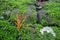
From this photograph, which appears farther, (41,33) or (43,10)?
(43,10)

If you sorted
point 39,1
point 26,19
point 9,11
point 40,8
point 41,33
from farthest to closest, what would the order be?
point 39,1 < point 40,8 < point 9,11 < point 26,19 < point 41,33

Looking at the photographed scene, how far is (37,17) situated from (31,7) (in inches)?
29.9

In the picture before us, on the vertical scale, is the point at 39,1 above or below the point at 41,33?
above

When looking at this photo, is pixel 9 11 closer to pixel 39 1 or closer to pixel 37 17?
pixel 37 17

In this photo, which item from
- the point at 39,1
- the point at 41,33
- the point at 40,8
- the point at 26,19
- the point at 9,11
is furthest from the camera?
the point at 39,1

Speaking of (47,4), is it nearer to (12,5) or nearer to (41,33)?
(12,5)

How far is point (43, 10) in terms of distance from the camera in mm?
5984

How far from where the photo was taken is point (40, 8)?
20.0 ft

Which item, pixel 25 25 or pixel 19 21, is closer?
pixel 19 21

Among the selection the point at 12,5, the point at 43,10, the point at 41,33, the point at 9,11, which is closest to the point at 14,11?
the point at 9,11

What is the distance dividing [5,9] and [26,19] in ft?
3.05

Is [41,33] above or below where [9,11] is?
below

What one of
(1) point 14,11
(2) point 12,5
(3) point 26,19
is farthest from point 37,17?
(2) point 12,5

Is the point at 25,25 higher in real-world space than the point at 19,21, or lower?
lower
